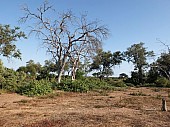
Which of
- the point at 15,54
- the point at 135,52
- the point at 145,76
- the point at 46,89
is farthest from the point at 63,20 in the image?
the point at 135,52

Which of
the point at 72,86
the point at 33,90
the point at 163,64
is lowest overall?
the point at 33,90

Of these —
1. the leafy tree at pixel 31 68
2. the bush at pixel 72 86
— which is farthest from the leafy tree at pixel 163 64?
the leafy tree at pixel 31 68

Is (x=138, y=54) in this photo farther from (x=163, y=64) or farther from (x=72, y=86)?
(x=72, y=86)

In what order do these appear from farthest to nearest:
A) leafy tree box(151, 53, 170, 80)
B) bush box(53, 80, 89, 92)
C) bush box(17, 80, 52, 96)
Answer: leafy tree box(151, 53, 170, 80), bush box(53, 80, 89, 92), bush box(17, 80, 52, 96)

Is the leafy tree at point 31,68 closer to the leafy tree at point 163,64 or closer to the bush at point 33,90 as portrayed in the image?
the leafy tree at point 163,64

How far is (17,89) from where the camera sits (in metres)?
18.4

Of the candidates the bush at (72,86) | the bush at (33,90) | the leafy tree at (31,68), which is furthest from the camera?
the leafy tree at (31,68)

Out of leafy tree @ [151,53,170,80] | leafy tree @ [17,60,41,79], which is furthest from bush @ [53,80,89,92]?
leafy tree @ [17,60,41,79]

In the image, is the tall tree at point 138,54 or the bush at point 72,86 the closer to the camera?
the bush at point 72,86

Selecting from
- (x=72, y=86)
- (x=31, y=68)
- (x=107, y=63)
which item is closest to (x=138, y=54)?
Answer: (x=107, y=63)

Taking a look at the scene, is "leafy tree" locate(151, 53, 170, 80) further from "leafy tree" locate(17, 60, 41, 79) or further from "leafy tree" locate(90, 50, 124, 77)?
"leafy tree" locate(17, 60, 41, 79)

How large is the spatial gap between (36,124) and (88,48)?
22517 mm

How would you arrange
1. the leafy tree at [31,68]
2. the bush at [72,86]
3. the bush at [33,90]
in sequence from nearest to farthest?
the bush at [33,90]
the bush at [72,86]
the leafy tree at [31,68]

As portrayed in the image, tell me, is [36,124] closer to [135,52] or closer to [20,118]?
[20,118]
